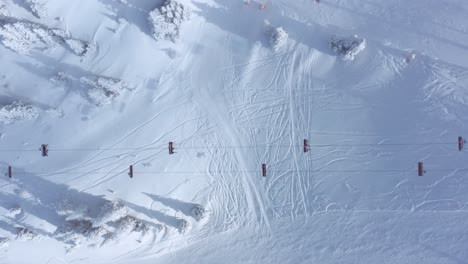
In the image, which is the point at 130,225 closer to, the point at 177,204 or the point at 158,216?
the point at 158,216

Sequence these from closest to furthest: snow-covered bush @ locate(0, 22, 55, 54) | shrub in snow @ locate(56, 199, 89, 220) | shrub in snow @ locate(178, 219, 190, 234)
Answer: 1. snow-covered bush @ locate(0, 22, 55, 54)
2. shrub in snow @ locate(56, 199, 89, 220)
3. shrub in snow @ locate(178, 219, 190, 234)

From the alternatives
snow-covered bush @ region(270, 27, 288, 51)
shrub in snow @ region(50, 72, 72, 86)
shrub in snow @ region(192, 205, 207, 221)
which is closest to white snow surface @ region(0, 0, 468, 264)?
shrub in snow @ region(50, 72, 72, 86)

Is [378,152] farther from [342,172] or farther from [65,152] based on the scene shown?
[65,152]

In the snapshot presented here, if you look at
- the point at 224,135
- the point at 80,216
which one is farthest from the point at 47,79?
the point at 224,135

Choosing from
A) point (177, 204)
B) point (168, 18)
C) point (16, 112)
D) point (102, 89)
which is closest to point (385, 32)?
point (168, 18)

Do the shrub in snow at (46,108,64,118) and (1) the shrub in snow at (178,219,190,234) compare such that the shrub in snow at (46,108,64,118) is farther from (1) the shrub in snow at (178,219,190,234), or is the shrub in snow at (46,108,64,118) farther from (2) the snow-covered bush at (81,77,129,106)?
(1) the shrub in snow at (178,219,190,234)

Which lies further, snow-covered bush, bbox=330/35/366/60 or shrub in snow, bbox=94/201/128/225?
snow-covered bush, bbox=330/35/366/60

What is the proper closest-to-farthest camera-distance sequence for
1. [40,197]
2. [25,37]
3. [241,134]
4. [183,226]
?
[25,37]
[183,226]
[40,197]
[241,134]
